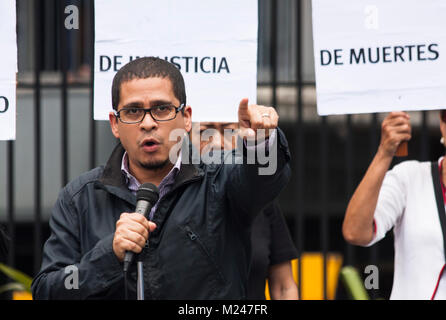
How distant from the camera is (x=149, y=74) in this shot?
10.2ft

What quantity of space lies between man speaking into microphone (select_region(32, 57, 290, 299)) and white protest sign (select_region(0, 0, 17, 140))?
658 mm

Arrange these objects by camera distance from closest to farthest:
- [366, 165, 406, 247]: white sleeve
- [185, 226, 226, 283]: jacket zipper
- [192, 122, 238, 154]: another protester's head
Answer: [185, 226, 226, 283]: jacket zipper → [366, 165, 406, 247]: white sleeve → [192, 122, 238, 154]: another protester's head

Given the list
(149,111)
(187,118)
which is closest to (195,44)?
(187,118)

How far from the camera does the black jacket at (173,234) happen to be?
2.89 m

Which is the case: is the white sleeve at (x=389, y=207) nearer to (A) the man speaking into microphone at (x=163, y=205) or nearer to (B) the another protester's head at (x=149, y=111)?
(A) the man speaking into microphone at (x=163, y=205)

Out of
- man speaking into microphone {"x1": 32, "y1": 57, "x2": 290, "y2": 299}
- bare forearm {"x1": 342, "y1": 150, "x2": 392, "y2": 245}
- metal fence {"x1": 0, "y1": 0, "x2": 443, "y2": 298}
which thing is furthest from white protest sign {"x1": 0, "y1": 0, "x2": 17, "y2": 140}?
metal fence {"x1": 0, "y1": 0, "x2": 443, "y2": 298}

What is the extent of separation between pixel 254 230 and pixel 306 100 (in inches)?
158

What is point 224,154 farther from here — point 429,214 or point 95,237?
point 429,214

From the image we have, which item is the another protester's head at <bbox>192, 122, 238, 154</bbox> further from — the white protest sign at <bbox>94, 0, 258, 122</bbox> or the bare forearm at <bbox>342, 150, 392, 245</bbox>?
the bare forearm at <bbox>342, 150, 392, 245</bbox>

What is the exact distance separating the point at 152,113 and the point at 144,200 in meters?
0.37

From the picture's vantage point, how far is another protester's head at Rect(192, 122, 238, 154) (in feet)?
13.3

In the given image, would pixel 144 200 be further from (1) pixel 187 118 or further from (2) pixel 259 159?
(1) pixel 187 118

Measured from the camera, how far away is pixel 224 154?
3275 millimetres
